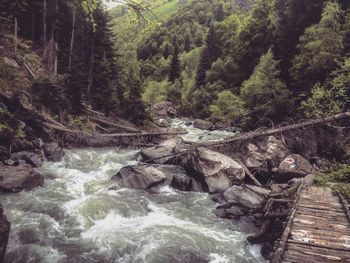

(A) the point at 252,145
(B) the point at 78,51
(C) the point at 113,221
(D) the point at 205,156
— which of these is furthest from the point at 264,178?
(B) the point at 78,51

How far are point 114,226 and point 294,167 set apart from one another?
1146cm

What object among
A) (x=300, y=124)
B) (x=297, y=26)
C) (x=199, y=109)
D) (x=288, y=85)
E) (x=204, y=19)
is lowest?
(x=199, y=109)

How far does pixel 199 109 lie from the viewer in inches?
2375

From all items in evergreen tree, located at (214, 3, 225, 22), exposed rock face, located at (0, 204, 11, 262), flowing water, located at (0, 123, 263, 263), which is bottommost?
flowing water, located at (0, 123, 263, 263)

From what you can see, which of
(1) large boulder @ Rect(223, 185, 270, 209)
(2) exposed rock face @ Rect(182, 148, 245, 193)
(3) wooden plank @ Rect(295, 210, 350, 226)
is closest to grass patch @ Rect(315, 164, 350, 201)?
(1) large boulder @ Rect(223, 185, 270, 209)

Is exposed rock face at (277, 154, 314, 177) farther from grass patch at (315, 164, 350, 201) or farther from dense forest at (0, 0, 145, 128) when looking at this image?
dense forest at (0, 0, 145, 128)

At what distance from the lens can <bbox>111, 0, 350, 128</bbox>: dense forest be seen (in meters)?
25.3

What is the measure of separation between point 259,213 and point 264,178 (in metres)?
5.85

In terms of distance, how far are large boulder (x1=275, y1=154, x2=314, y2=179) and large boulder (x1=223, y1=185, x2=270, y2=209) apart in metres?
2.24

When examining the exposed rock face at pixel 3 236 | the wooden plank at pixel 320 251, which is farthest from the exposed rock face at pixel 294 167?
the exposed rock face at pixel 3 236

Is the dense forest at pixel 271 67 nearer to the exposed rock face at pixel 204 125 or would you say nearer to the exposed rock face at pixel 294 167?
the exposed rock face at pixel 204 125

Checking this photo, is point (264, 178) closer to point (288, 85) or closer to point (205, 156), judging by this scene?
point (205, 156)

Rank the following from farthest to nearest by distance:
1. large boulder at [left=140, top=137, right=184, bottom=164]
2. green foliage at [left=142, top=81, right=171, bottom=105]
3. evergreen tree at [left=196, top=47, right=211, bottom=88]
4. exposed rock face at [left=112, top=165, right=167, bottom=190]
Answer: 1. green foliage at [left=142, top=81, right=171, bottom=105]
2. evergreen tree at [left=196, top=47, right=211, bottom=88]
3. large boulder at [left=140, top=137, right=184, bottom=164]
4. exposed rock face at [left=112, top=165, right=167, bottom=190]

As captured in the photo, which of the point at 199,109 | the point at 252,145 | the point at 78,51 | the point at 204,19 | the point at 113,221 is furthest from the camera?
the point at 204,19
